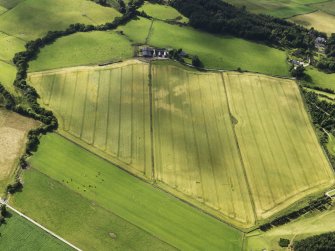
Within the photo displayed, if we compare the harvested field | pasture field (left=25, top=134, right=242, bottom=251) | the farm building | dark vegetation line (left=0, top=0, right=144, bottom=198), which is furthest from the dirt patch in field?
the farm building

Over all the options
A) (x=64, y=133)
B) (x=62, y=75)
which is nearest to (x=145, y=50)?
(x=62, y=75)

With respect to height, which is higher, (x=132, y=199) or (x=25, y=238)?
(x=132, y=199)

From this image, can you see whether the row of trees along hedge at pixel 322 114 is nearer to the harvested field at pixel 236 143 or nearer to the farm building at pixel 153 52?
the harvested field at pixel 236 143

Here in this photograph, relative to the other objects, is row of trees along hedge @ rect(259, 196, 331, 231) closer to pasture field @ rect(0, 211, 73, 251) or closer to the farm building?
pasture field @ rect(0, 211, 73, 251)

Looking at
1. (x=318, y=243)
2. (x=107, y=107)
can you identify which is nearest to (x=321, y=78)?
(x=107, y=107)

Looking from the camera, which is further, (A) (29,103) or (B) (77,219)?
(A) (29,103)

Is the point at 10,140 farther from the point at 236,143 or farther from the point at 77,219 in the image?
the point at 236,143

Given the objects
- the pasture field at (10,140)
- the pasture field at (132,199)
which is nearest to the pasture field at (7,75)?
the pasture field at (10,140)

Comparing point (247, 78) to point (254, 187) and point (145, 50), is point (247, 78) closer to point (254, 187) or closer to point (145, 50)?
point (145, 50)
